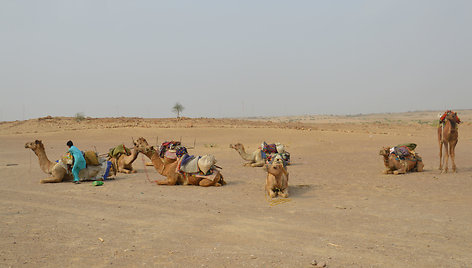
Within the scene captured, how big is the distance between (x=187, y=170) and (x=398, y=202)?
608 centimetres

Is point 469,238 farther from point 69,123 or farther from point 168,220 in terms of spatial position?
point 69,123

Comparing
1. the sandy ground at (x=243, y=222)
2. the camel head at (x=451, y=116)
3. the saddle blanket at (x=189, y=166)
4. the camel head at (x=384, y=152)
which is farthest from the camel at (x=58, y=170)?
the camel head at (x=451, y=116)

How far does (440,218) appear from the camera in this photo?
7.40m

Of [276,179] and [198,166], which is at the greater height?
[198,166]

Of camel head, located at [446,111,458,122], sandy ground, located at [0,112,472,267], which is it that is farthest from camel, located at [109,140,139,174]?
camel head, located at [446,111,458,122]

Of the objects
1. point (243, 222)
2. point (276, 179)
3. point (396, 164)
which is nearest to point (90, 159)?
point (276, 179)

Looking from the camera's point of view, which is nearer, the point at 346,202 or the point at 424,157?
the point at 346,202

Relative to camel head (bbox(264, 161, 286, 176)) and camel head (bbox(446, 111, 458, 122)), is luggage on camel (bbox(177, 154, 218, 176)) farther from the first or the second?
camel head (bbox(446, 111, 458, 122))

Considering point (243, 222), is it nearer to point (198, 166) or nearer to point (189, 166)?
point (198, 166)

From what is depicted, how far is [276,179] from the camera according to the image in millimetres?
9773

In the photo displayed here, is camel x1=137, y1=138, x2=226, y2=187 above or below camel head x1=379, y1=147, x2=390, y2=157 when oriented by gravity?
below

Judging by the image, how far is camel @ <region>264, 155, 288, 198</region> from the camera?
962cm

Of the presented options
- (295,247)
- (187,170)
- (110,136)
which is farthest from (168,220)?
(110,136)

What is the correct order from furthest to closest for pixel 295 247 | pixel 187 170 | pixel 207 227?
pixel 187 170 → pixel 207 227 → pixel 295 247
